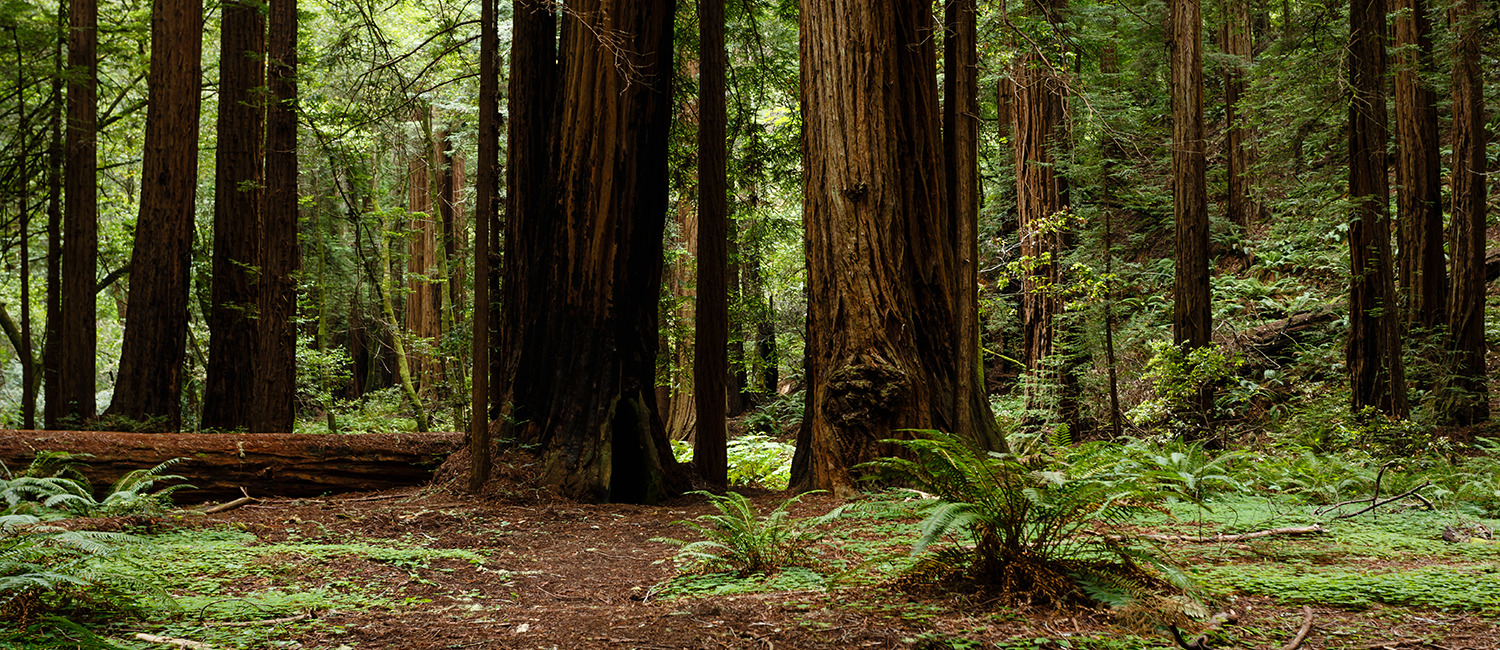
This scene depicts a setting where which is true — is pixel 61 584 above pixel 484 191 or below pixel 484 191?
below

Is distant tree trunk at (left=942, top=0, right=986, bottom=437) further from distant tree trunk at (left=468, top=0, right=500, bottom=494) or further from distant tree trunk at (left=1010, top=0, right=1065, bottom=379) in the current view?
distant tree trunk at (left=1010, top=0, right=1065, bottom=379)

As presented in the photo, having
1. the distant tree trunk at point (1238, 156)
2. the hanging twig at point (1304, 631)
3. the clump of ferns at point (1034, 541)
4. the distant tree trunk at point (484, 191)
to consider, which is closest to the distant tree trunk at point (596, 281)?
the distant tree trunk at point (484, 191)

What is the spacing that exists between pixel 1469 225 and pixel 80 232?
62.9 ft

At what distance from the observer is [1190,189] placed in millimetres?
10422

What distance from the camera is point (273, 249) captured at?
10.4 metres

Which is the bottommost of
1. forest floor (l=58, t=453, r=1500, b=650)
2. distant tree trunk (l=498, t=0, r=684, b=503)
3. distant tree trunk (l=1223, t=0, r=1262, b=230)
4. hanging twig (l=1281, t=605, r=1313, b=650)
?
forest floor (l=58, t=453, r=1500, b=650)

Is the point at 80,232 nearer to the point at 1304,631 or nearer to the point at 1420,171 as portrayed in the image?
the point at 1304,631

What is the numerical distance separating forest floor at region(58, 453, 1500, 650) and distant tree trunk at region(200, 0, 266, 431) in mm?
5523

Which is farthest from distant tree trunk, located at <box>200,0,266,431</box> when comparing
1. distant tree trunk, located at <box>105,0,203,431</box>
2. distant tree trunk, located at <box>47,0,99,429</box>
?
distant tree trunk, located at <box>47,0,99,429</box>

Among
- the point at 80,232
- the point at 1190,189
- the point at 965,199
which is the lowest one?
the point at 965,199

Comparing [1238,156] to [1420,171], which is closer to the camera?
[1420,171]

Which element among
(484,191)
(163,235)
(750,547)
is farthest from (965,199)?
(163,235)

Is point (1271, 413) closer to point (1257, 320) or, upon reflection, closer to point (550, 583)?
point (1257, 320)

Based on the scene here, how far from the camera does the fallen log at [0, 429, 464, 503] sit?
6.21m
